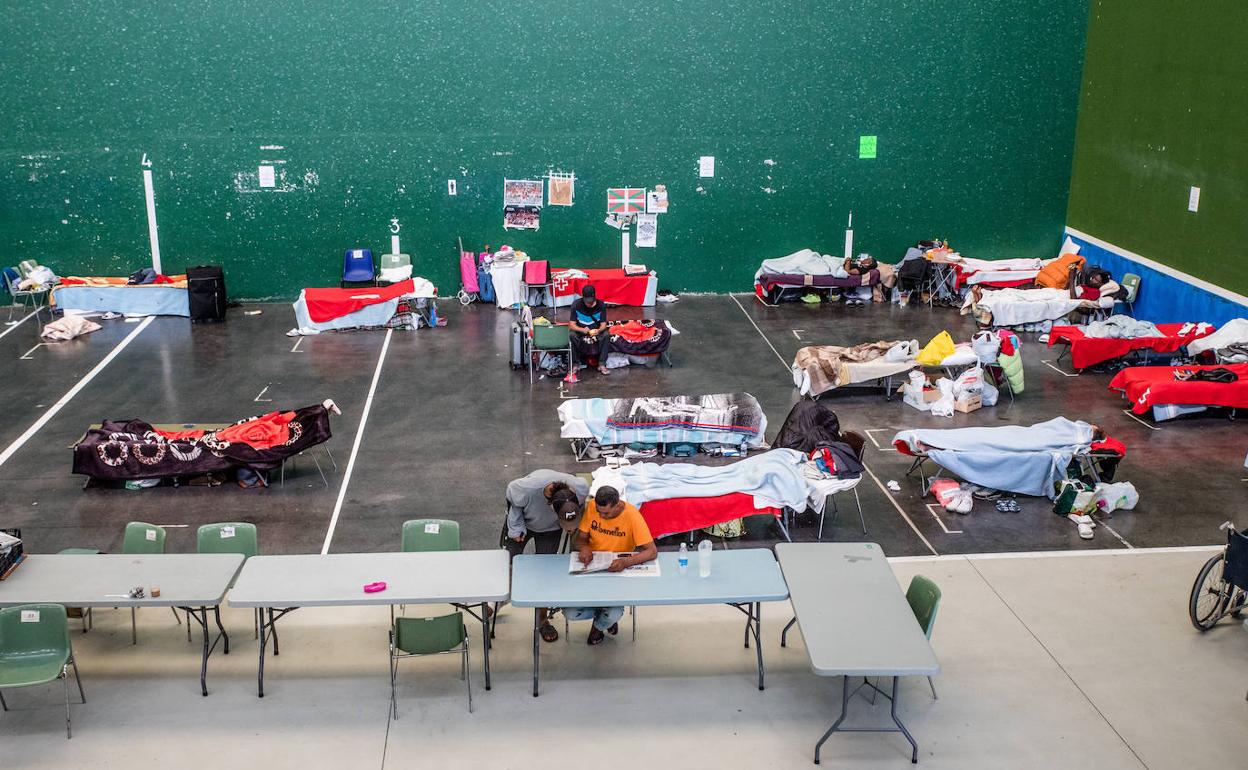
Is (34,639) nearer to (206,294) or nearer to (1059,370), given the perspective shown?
(206,294)

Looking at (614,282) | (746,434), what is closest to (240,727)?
(746,434)

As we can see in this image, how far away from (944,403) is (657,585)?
699cm

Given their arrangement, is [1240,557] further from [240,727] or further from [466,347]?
[466,347]

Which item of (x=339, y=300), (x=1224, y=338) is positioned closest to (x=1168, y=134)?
(x=1224, y=338)

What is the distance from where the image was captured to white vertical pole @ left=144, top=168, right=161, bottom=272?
18.4 meters

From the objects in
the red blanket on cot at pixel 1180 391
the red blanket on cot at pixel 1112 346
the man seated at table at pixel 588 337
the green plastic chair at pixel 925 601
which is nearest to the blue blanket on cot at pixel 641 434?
the man seated at table at pixel 588 337

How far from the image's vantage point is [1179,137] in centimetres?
1642

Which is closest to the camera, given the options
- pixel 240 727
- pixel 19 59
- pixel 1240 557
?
pixel 240 727

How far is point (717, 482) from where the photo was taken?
33.8 ft

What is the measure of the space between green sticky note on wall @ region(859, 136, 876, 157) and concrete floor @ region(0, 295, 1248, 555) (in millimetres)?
2725

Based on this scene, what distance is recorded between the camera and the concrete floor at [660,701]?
24.4 ft

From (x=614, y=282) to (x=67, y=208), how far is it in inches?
341

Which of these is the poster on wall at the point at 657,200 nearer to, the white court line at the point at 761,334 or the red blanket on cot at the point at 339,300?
the white court line at the point at 761,334

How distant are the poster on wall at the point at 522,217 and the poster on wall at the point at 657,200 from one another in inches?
69.9
